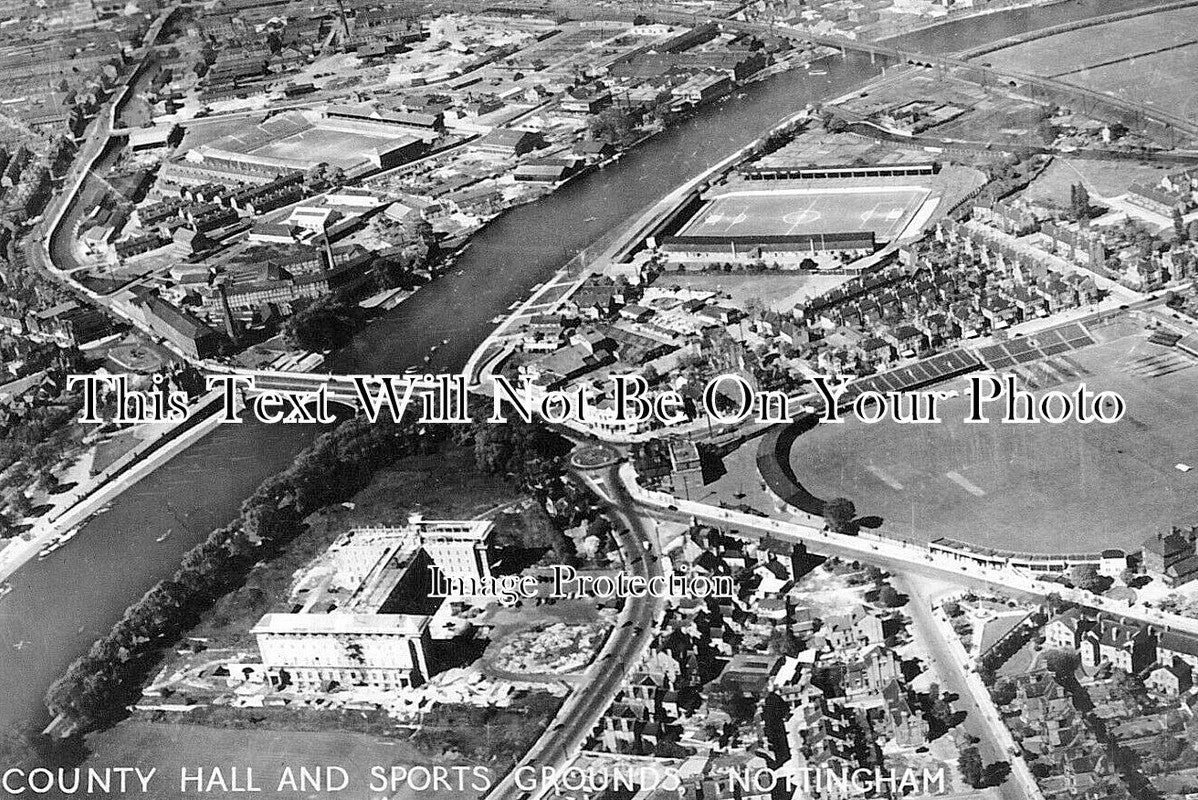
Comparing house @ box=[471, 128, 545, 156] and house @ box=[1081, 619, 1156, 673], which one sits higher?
house @ box=[471, 128, 545, 156]

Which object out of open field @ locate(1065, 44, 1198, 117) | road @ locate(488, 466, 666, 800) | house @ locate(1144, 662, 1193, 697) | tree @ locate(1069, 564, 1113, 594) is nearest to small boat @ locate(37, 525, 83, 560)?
road @ locate(488, 466, 666, 800)

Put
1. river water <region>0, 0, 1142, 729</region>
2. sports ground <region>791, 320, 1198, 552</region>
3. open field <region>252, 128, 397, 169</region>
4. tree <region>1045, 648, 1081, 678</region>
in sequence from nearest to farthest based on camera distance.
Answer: tree <region>1045, 648, 1081, 678</region>
sports ground <region>791, 320, 1198, 552</region>
river water <region>0, 0, 1142, 729</region>
open field <region>252, 128, 397, 169</region>

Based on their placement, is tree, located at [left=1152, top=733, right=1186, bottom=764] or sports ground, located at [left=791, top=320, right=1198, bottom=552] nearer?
tree, located at [left=1152, top=733, right=1186, bottom=764]

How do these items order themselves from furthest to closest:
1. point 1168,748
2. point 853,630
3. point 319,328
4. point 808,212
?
point 808,212
point 319,328
point 853,630
point 1168,748

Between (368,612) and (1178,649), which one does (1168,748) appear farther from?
(368,612)

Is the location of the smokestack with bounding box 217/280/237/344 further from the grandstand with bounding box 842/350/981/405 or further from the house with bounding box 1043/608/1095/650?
the house with bounding box 1043/608/1095/650

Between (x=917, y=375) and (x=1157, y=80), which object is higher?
(x=1157, y=80)

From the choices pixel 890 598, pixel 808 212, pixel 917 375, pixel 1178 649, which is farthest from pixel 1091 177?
pixel 1178 649
